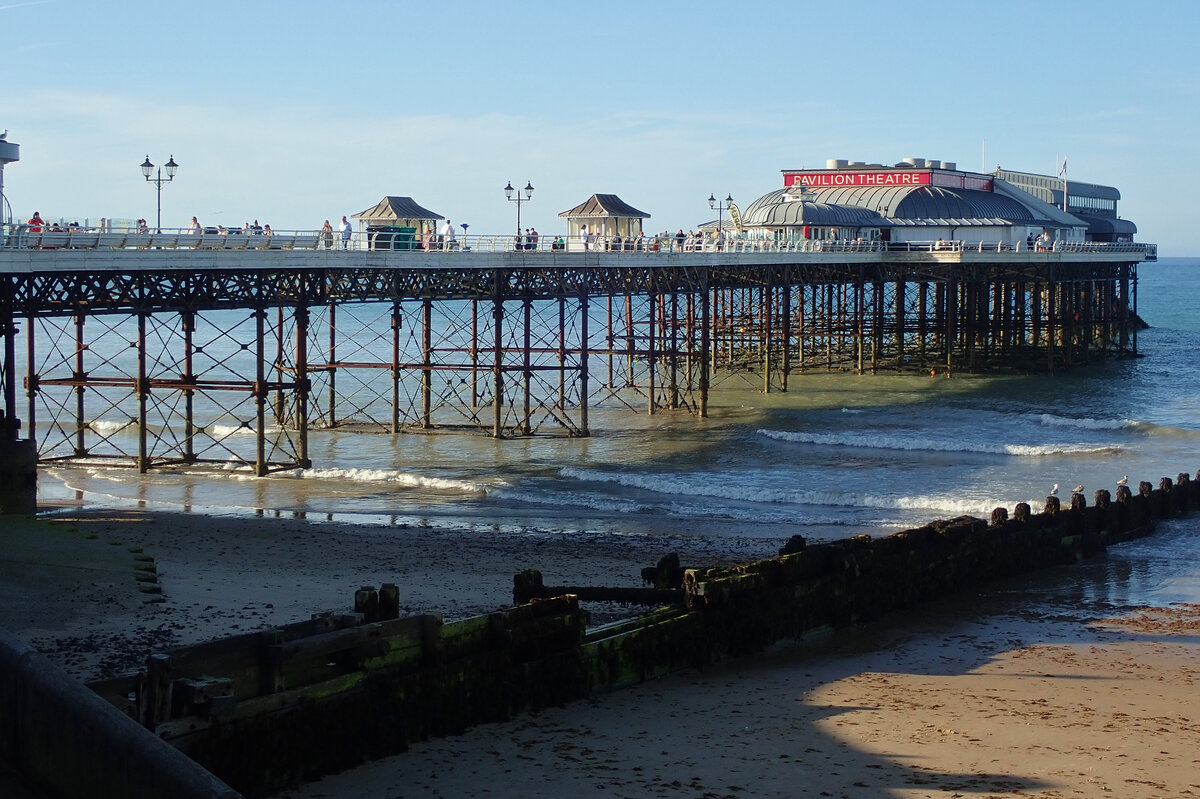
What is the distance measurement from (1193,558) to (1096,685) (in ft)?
26.5

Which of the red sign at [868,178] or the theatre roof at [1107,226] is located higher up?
the red sign at [868,178]

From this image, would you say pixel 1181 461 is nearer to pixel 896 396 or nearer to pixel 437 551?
pixel 896 396

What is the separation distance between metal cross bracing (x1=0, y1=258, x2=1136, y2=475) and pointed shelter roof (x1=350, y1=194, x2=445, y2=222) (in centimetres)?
228

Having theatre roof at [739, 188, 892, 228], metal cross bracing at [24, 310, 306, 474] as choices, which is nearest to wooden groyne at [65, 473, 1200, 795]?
metal cross bracing at [24, 310, 306, 474]

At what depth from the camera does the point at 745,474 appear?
28.5 m

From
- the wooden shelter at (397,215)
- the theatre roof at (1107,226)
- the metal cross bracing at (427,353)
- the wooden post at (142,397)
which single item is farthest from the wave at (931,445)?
the theatre roof at (1107,226)

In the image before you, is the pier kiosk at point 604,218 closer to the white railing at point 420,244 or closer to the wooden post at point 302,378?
the white railing at point 420,244

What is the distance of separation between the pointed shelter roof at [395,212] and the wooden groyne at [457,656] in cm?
2052

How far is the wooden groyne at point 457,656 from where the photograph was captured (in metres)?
9.27

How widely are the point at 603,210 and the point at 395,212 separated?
769 cm

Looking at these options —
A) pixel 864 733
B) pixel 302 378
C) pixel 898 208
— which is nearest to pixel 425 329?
pixel 302 378

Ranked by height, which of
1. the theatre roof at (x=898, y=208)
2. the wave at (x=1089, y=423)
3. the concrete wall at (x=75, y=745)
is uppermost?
the theatre roof at (x=898, y=208)

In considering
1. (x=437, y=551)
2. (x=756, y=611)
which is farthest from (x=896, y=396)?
(x=756, y=611)

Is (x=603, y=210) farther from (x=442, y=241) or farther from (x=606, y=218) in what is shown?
(x=442, y=241)
